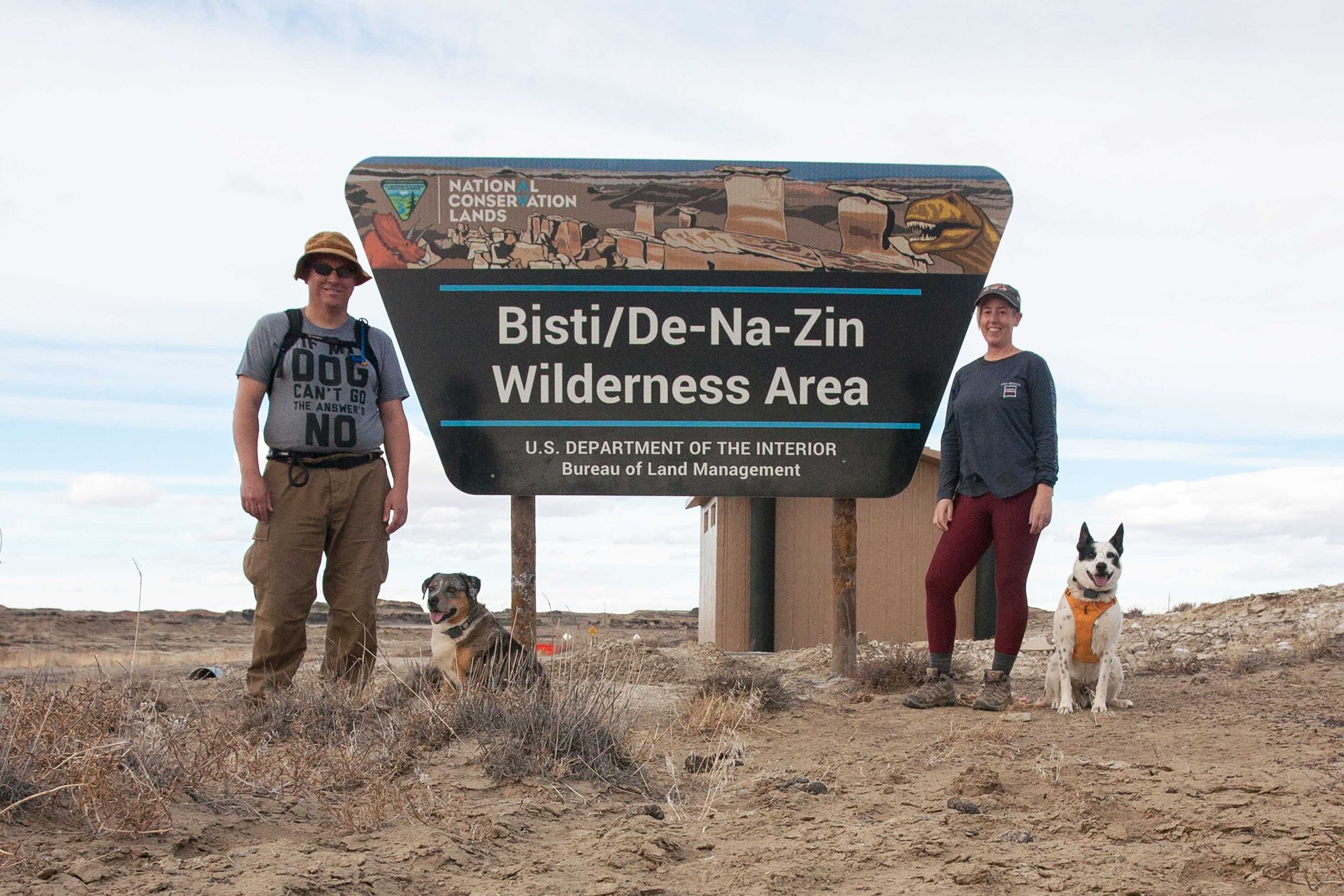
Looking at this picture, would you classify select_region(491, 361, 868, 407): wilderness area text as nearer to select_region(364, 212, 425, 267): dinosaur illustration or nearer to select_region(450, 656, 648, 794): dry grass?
select_region(364, 212, 425, 267): dinosaur illustration

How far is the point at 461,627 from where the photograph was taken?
20.7 feet

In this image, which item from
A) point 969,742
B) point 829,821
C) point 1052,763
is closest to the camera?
point 829,821

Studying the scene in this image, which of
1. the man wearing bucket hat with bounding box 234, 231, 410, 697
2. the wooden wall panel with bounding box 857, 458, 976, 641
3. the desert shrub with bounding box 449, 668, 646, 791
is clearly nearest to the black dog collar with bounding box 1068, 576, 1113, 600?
the desert shrub with bounding box 449, 668, 646, 791

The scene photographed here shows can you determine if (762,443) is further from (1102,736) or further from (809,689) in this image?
(1102,736)

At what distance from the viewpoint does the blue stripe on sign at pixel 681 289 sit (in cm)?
781

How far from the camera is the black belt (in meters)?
6.15

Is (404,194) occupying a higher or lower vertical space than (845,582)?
higher

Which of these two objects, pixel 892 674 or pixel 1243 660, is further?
pixel 1243 660

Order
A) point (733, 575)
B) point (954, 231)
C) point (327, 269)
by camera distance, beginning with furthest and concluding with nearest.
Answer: point (733, 575), point (954, 231), point (327, 269)

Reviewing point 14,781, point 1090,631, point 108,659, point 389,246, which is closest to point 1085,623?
point 1090,631

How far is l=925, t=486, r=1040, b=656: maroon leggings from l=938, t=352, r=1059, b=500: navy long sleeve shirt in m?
0.12

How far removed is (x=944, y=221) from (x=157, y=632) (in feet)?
72.0

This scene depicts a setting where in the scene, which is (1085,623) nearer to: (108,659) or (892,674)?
(892,674)

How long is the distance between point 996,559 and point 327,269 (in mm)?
4391
